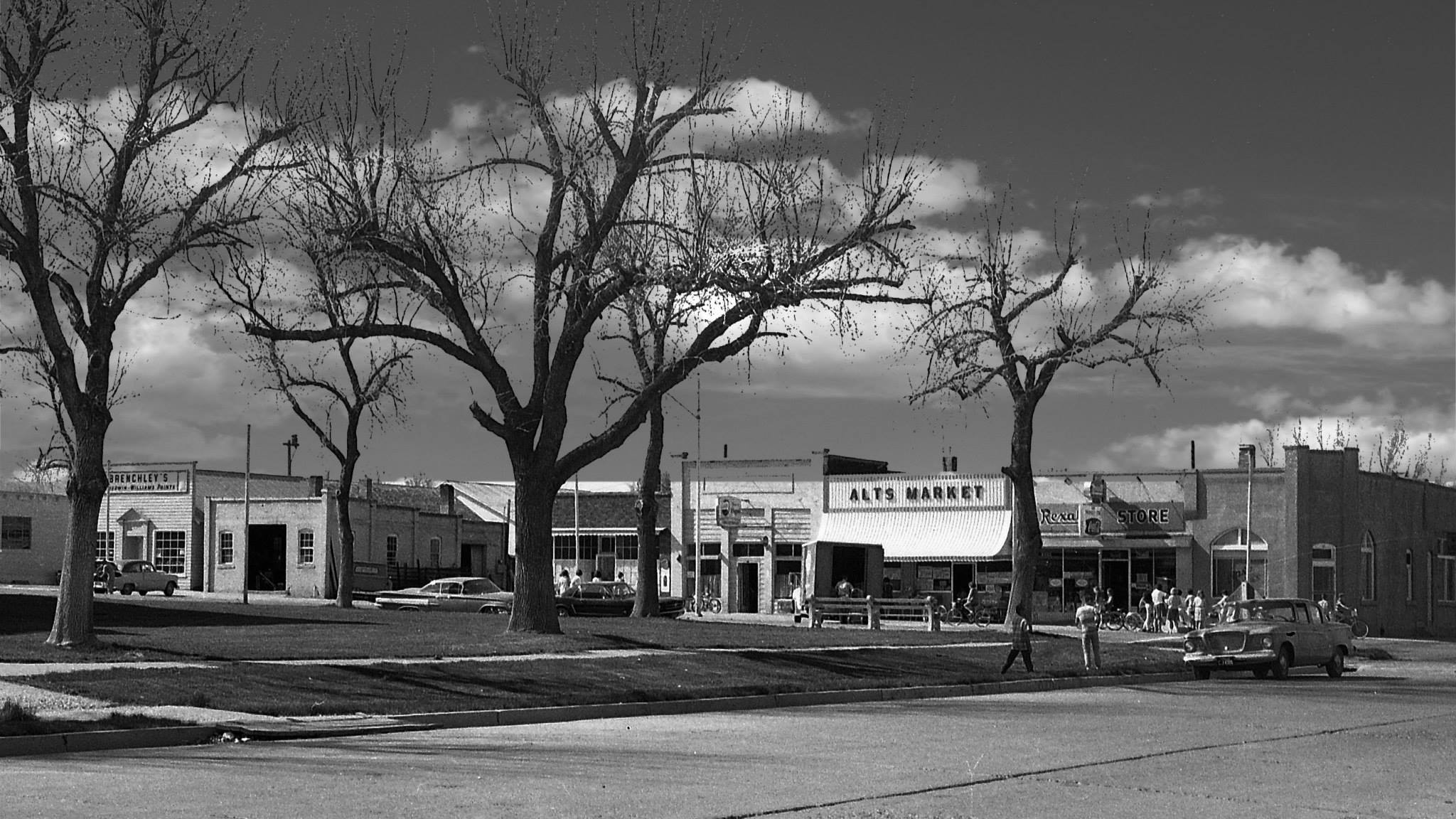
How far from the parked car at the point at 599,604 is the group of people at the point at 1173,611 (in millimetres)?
15044

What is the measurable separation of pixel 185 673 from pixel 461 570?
2258 inches

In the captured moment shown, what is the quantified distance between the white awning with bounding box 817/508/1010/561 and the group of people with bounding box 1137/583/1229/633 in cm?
765

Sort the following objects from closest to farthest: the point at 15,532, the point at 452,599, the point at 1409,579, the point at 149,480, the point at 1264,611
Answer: the point at 1264,611
the point at 452,599
the point at 1409,579
the point at 15,532
the point at 149,480

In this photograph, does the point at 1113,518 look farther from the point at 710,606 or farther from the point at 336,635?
the point at 336,635

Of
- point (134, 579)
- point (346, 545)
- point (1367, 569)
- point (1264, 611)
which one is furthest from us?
point (134, 579)

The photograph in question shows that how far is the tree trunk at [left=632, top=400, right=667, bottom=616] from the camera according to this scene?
42875 mm

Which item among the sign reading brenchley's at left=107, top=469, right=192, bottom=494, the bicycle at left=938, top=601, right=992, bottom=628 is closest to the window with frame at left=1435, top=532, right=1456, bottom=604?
the bicycle at left=938, top=601, right=992, bottom=628

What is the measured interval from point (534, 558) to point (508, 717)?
33.0 ft

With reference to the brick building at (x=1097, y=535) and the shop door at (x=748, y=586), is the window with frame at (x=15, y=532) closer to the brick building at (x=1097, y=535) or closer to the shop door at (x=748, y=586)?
the brick building at (x=1097, y=535)

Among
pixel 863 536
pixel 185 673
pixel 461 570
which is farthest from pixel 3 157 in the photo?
pixel 461 570

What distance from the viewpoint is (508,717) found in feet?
64.8

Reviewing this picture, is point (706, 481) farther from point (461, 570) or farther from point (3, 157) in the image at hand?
point (3, 157)

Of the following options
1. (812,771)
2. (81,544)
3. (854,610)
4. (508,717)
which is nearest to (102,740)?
(508,717)

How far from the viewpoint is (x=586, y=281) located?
94.8ft
